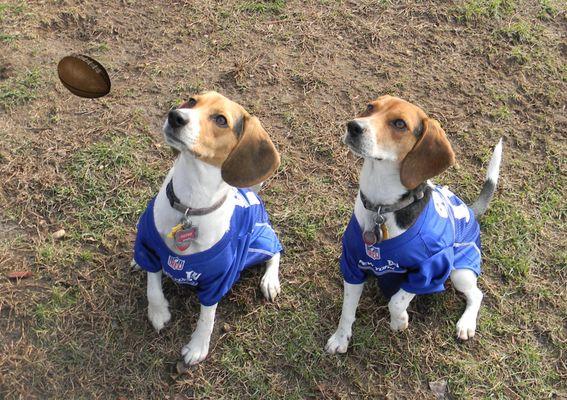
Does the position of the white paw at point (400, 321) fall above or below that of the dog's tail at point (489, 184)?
below

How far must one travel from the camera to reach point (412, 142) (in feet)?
12.3

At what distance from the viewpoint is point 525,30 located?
276 inches

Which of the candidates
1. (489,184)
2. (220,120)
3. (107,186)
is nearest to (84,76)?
(107,186)

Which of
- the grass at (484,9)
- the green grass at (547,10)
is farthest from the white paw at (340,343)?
the green grass at (547,10)

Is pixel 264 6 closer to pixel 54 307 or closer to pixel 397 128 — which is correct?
pixel 397 128

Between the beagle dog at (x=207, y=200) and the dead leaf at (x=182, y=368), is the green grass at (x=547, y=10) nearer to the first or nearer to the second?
the beagle dog at (x=207, y=200)

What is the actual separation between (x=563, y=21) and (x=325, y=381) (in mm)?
5365

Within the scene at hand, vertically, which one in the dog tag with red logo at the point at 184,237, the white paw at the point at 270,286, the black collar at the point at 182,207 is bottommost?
the white paw at the point at 270,286

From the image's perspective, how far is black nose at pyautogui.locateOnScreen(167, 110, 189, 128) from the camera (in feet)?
11.1

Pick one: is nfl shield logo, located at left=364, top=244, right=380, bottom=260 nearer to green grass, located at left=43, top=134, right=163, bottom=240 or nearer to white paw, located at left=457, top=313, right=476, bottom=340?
white paw, located at left=457, top=313, right=476, bottom=340

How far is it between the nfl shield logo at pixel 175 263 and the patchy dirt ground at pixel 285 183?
83 centimetres

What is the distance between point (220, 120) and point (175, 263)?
0.95m

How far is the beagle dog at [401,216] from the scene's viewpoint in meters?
3.69

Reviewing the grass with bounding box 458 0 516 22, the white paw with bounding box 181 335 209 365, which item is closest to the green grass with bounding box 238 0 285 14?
the grass with bounding box 458 0 516 22
